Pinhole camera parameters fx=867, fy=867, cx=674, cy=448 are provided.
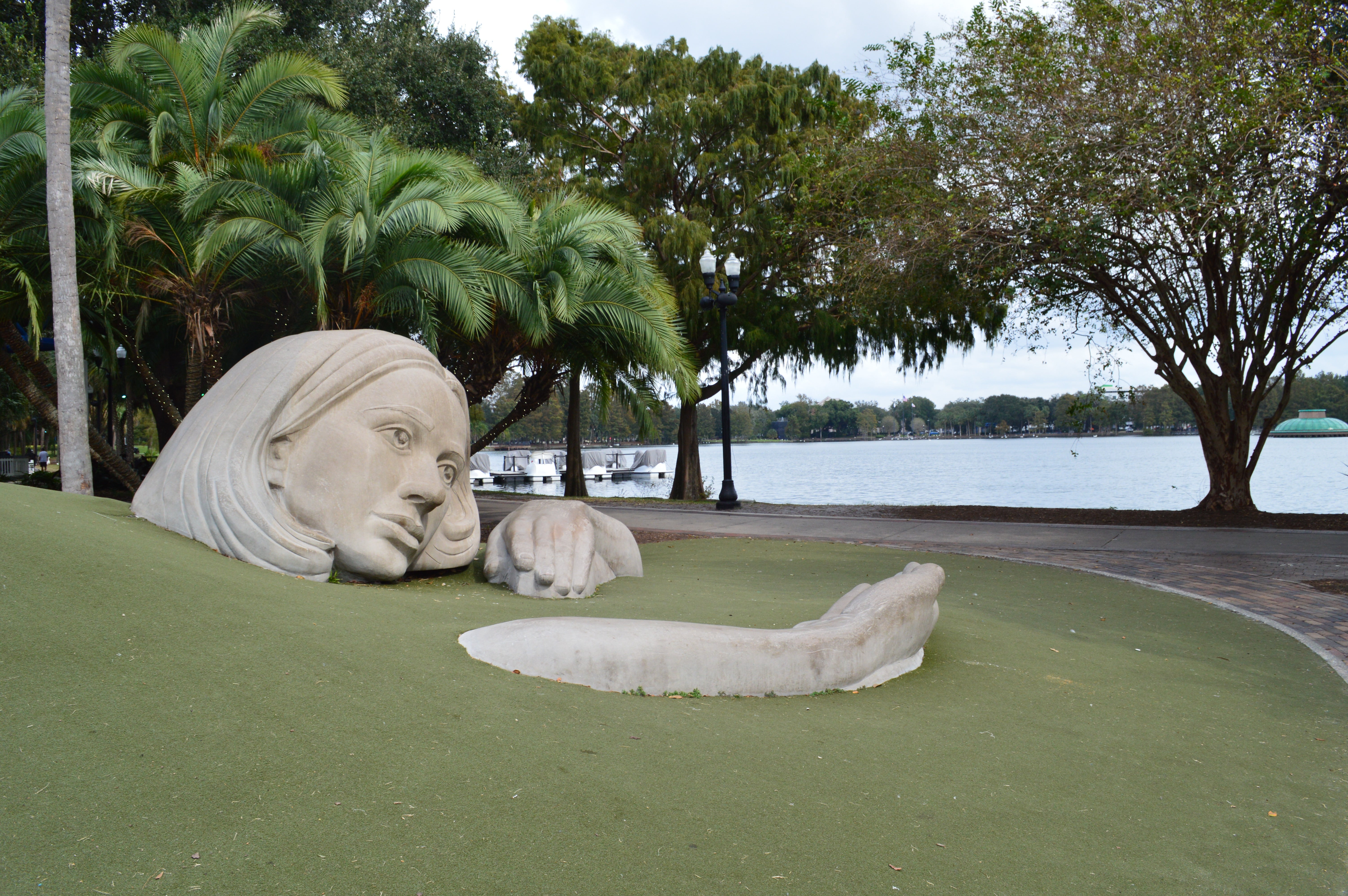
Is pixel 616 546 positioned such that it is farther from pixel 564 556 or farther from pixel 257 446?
pixel 257 446

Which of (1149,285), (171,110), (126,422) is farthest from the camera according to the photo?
(126,422)

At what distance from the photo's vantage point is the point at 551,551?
20.6 ft

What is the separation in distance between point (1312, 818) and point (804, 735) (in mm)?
1949

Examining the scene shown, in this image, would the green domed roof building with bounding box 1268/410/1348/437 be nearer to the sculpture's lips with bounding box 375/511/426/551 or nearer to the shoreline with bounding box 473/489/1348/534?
the shoreline with bounding box 473/489/1348/534

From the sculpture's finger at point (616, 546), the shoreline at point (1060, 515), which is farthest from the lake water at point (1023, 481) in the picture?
the sculpture's finger at point (616, 546)

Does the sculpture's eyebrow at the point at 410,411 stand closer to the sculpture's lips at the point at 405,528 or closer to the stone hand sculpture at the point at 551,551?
the sculpture's lips at the point at 405,528

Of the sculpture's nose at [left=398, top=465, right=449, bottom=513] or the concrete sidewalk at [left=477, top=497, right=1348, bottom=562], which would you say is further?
the concrete sidewalk at [left=477, top=497, right=1348, bottom=562]

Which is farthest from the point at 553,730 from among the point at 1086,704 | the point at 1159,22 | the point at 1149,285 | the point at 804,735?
the point at 1149,285

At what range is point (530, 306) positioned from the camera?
11.8 meters

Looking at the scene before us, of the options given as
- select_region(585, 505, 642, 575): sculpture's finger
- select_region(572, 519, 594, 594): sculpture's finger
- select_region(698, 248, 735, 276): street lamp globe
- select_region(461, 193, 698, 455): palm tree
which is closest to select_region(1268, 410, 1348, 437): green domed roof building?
select_region(698, 248, 735, 276): street lamp globe

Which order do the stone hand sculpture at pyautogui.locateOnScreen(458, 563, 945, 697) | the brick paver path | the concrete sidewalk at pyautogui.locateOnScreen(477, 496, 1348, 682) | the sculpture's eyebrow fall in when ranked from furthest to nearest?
the concrete sidewalk at pyautogui.locateOnScreen(477, 496, 1348, 682)
the brick paver path
the sculpture's eyebrow
the stone hand sculpture at pyautogui.locateOnScreen(458, 563, 945, 697)

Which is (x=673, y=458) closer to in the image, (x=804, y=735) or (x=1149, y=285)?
(x=1149, y=285)

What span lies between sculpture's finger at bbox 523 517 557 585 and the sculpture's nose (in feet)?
2.45

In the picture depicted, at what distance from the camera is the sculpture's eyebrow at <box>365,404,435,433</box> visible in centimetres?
610
